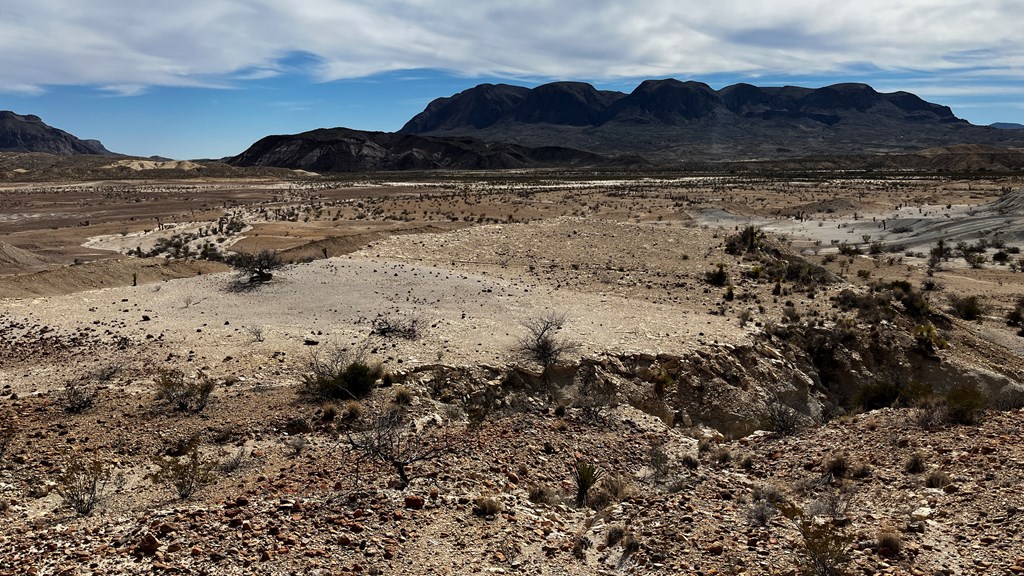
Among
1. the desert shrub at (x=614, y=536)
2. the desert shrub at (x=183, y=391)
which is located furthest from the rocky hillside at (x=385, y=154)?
the desert shrub at (x=614, y=536)

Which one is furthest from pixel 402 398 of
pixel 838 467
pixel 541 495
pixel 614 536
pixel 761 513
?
pixel 838 467

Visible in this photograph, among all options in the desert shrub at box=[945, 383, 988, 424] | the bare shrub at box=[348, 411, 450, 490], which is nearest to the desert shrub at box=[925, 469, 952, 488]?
the desert shrub at box=[945, 383, 988, 424]

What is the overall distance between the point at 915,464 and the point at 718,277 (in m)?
A: 13.1

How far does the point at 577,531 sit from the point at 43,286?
1818 cm

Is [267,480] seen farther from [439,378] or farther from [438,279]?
[438,279]

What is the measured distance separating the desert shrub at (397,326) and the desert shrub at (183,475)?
5796 millimetres

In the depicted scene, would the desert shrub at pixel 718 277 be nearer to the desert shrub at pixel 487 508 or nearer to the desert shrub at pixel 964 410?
the desert shrub at pixel 964 410

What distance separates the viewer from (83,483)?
23.9 ft

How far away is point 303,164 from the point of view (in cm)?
14450

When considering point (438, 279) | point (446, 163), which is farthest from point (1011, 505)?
point (446, 163)

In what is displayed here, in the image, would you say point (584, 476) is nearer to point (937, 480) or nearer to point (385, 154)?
point (937, 480)

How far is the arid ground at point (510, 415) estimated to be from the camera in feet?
20.4

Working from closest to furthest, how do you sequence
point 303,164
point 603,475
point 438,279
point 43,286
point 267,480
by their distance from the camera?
point 267,480 → point 603,475 → point 43,286 → point 438,279 → point 303,164

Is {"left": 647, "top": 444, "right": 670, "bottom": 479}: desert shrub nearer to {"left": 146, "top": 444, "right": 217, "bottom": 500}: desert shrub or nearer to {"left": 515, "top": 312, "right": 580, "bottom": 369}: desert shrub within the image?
{"left": 515, "top": 312, "right": 580, "bottom": 369}: desert shrub
